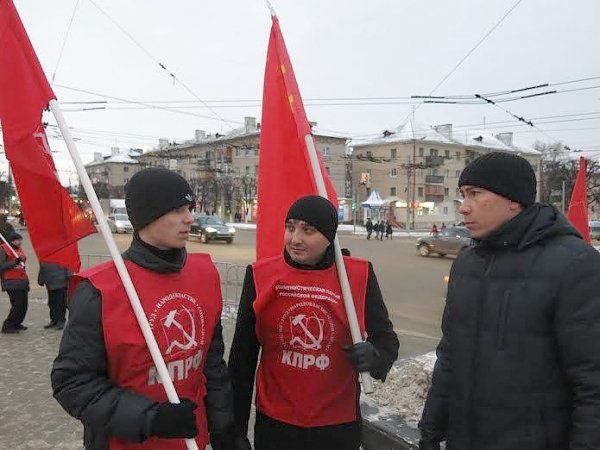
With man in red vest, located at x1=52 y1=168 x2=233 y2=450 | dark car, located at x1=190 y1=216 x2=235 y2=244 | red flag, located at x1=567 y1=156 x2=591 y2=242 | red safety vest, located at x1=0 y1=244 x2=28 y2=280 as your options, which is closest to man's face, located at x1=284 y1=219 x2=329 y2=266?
man in red vest, located at x1=52 y1=168 x2=233 y2=450

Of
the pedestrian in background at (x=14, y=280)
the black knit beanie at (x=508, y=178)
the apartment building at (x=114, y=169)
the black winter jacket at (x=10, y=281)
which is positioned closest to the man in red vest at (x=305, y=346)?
the black knit beanie at (x=508, y=178)

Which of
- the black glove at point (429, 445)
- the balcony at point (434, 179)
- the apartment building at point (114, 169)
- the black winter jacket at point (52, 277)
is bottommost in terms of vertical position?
the black winter jacket at point (52, 277)

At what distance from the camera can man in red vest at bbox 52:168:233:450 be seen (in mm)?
1759

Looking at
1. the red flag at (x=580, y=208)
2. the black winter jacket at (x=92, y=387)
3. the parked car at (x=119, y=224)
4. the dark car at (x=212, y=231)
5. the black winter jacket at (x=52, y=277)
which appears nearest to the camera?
the black winter jacket at (x=92, y=387)

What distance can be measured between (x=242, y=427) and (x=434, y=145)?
2391 inches

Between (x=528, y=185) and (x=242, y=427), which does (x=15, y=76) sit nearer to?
(x=242, y=427)

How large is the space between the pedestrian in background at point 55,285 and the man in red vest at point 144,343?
239 inches

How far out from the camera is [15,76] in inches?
85.0

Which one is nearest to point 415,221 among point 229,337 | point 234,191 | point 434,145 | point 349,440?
point 434,145

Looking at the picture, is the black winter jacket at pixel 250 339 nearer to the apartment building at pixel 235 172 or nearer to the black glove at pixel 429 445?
the black glove at pixel 429 445

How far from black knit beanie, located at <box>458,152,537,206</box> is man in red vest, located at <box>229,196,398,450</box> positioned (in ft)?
2.33

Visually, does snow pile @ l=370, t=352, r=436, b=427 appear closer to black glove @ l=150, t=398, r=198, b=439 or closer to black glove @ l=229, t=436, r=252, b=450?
black glove @ l=229, t=436, r=252, b=450

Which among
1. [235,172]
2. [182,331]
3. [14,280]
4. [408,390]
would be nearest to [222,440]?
[182,331]

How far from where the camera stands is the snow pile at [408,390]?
3.68 metres
